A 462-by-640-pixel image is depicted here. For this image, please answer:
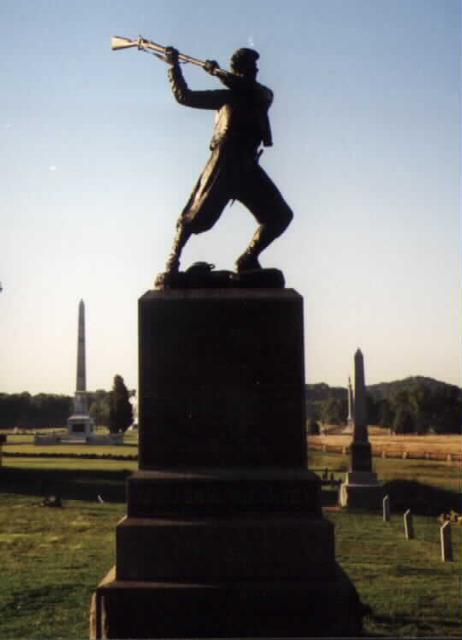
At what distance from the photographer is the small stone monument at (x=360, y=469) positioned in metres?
25.0

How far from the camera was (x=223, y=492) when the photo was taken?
649cm

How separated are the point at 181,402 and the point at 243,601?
5.48 ft

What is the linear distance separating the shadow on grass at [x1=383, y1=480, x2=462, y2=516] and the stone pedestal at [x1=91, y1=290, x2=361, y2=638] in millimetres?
18428

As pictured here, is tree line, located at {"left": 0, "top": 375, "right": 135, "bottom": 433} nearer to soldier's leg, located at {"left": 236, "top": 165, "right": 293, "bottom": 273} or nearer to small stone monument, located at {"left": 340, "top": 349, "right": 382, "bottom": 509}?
small stone monument, located at {"left": 340, "top": 349, "right": 382, "bottom": 509}

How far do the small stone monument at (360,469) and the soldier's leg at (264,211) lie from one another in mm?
18709

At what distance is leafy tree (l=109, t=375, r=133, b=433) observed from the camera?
75.8m

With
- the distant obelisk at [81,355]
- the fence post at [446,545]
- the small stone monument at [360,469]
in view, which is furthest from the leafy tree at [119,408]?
the fence post at [446,545]

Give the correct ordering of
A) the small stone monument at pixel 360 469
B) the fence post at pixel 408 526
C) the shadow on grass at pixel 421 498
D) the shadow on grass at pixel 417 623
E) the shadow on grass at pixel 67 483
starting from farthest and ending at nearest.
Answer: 1. the shadow on grass at pixel 67 483
2. the small stone monument at pixel 360 469
3. the shadow on grass at pixel 421 498
4. the fence post at pixel 408 526
5. the shadow on grass at pixel 417 623

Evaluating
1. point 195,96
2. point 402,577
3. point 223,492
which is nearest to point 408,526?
point 402,577

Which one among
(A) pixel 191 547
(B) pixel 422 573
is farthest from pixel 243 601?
(B) pixel 422 573

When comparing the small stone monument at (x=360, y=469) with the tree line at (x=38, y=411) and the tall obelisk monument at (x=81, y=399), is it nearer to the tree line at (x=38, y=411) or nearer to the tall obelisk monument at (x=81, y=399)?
the tall obelisk monument at (x=81, y=399)

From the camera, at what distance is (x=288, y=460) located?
21.7ft

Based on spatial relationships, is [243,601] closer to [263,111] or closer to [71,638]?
[71,638]

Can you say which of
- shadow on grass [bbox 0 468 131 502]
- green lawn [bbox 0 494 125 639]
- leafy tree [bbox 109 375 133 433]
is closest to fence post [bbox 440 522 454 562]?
green lawn [bbox 0 494 125 639]
